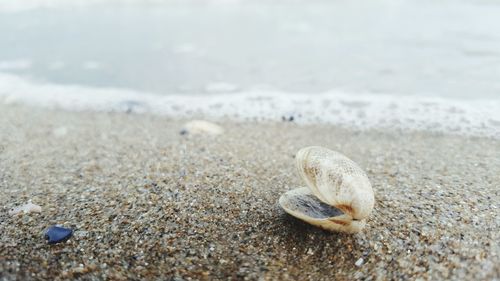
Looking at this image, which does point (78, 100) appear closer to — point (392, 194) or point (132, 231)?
point (132, 231)

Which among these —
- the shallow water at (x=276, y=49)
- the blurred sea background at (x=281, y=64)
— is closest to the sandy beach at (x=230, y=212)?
the blurred sea background at (x=281, y=64)

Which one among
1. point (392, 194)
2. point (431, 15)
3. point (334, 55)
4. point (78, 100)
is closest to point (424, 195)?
point (392, 194)

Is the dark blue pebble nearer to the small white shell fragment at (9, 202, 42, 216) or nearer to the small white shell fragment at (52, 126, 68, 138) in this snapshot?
the small white shell fragment at (9, 202, 42, 216)

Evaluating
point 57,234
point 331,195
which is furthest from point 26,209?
point 331,195

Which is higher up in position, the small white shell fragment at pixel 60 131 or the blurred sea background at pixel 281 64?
the blurred sea background at pixel 281 64

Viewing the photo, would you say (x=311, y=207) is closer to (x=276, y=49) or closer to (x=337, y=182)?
(x=337, y=182)

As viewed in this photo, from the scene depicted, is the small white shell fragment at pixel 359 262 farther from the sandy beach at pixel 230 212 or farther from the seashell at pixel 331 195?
the seashell at pixel 331 195

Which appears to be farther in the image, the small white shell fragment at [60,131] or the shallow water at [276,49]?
the shallow water at [276,49]

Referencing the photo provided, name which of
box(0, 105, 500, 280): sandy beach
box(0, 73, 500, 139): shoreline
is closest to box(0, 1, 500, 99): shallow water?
box(0, 73, 500, 139): shoreline
